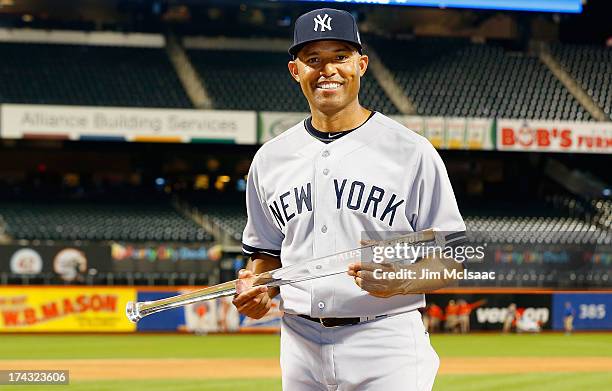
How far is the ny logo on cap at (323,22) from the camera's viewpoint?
3053mm

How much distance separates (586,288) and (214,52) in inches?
582

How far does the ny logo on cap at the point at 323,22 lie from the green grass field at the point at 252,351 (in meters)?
8.69

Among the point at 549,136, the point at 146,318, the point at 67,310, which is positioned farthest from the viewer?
the point at 549,136

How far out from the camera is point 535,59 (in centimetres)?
3133

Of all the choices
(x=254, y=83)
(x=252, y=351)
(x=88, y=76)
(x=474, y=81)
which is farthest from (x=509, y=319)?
(x=88, y=76)

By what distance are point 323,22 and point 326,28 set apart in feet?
0.09

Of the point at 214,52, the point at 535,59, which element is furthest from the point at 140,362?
the point at 535,59

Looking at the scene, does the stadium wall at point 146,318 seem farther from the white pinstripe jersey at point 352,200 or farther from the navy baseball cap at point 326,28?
the navy baseball cap at point 326,28

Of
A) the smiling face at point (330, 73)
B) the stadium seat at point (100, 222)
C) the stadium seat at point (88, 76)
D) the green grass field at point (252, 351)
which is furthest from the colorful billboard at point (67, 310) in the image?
the smiling face at point (330, 73)

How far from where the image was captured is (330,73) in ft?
10.1

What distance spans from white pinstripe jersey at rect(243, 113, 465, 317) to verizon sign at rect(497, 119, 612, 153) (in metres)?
24.0

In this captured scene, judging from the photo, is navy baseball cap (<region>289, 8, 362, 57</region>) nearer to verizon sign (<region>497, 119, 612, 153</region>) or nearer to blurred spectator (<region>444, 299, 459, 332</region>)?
blurred spectator (<region>444, 299, 459, 332</region>)

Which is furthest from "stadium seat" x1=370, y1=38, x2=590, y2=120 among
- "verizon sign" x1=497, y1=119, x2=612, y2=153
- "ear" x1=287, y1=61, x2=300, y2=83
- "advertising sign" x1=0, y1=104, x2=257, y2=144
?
"ear" x1=287, y1=61, x2=300, y2=83

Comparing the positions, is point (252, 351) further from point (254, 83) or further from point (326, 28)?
point (326, 28)
